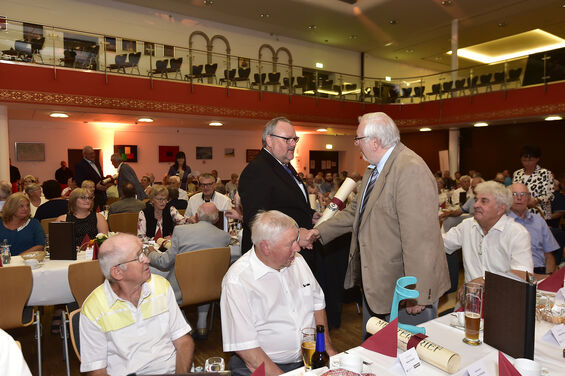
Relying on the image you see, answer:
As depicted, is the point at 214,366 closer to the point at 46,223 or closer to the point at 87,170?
the point at 46,223

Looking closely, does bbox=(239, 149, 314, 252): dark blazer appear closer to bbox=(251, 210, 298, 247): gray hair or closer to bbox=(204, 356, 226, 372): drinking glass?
bbox=(251, 210, 298, 247): gray hair

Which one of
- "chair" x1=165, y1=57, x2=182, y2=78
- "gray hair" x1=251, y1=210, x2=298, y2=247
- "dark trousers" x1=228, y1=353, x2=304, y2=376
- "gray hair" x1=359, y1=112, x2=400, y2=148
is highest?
"chair" x1=165, y1=57, x2=182, y2=78

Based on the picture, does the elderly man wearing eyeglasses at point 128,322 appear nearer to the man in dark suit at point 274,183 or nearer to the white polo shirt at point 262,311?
the white polo shirt at point 262,311

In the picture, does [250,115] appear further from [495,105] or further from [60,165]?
[495,105]

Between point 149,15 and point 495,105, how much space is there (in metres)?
11.6

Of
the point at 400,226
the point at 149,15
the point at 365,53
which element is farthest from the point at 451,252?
the point at 365,53

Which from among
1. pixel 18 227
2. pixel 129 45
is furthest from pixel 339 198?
pixel 129 45

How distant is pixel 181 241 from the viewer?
12.0ft

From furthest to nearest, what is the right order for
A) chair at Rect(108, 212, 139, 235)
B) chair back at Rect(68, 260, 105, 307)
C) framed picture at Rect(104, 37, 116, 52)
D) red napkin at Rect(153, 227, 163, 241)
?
framed picture at Rect(104, 37, 116, 52) → chair at Rect(108, 212, 139, 235) → red napkin at Rect(153, 227, 163, 241) → chair back at Rect(68, 260, 105, 307)

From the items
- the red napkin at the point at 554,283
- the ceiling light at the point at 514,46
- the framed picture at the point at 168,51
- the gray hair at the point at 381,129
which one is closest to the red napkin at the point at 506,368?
the gray hair at the point at 381,129

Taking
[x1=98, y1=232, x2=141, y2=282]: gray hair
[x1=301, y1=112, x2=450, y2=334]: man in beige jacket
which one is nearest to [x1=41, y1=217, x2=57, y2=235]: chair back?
[x1=98, y1=232, x2=141, y2=282]: gray hair

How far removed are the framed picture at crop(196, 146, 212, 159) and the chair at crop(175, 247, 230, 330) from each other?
470 inches

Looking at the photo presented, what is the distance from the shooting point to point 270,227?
2082 mm

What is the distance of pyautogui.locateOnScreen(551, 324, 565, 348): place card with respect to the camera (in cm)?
175
